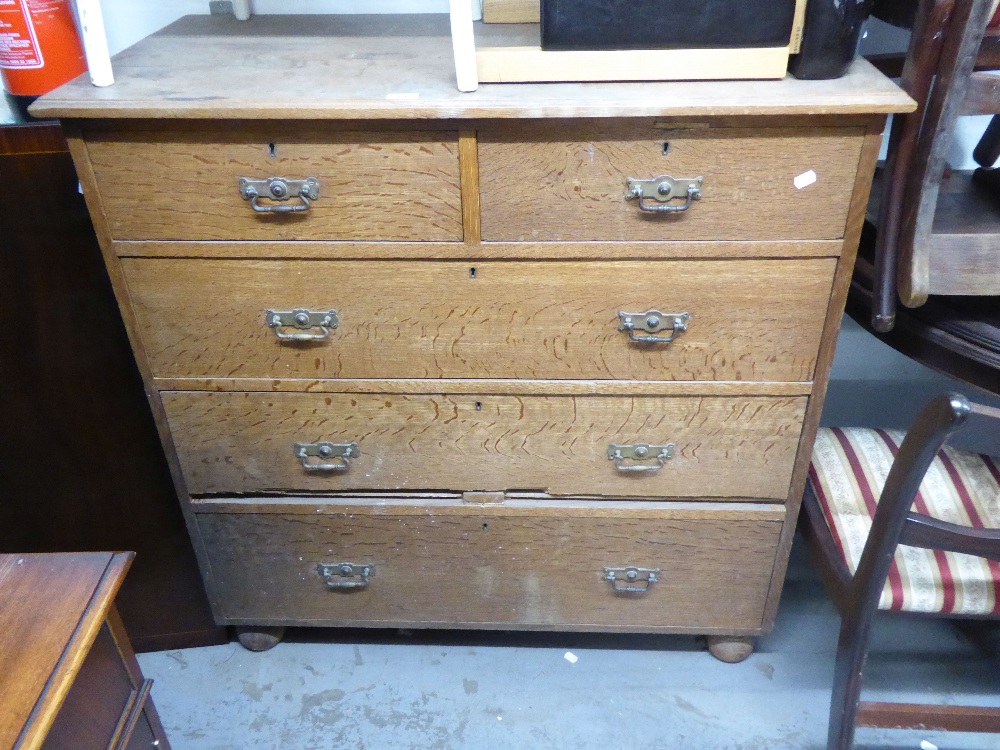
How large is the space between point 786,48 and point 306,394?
0.87 meters

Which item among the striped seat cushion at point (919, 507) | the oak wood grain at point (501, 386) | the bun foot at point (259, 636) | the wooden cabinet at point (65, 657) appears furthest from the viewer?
the bun foot at point (259, 636)

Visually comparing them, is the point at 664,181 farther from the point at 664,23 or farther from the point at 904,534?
the point at 904,534

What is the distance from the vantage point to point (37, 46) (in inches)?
47.8

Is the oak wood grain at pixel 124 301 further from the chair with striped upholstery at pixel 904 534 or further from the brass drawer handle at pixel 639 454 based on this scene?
the chair with striped upholstery at pixel 904 534

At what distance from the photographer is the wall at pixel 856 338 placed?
1.51m

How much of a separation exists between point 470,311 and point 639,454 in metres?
0.38

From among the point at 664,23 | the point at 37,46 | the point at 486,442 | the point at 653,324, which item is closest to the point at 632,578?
the point at 486,442

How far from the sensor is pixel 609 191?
1.07 meters

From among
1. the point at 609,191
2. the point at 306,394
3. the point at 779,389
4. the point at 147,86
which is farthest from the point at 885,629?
the point at 147,86

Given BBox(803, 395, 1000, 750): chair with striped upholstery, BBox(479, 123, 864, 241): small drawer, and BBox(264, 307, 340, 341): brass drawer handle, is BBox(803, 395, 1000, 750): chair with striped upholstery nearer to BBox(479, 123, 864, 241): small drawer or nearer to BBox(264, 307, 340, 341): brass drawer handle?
BBox(479, 123, 864, 241): small drawer

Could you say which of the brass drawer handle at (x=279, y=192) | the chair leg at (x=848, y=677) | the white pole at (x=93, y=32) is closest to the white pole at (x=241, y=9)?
the white pole at (x=93, y=32)

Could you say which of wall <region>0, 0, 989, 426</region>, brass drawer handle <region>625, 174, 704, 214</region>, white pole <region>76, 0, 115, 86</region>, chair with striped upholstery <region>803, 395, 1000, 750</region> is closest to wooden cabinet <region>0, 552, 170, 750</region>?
white pole <region>76, 0, 115, 86</region>

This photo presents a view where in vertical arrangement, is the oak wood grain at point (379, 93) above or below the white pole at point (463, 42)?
below

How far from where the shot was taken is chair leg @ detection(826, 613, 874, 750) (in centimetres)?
111
